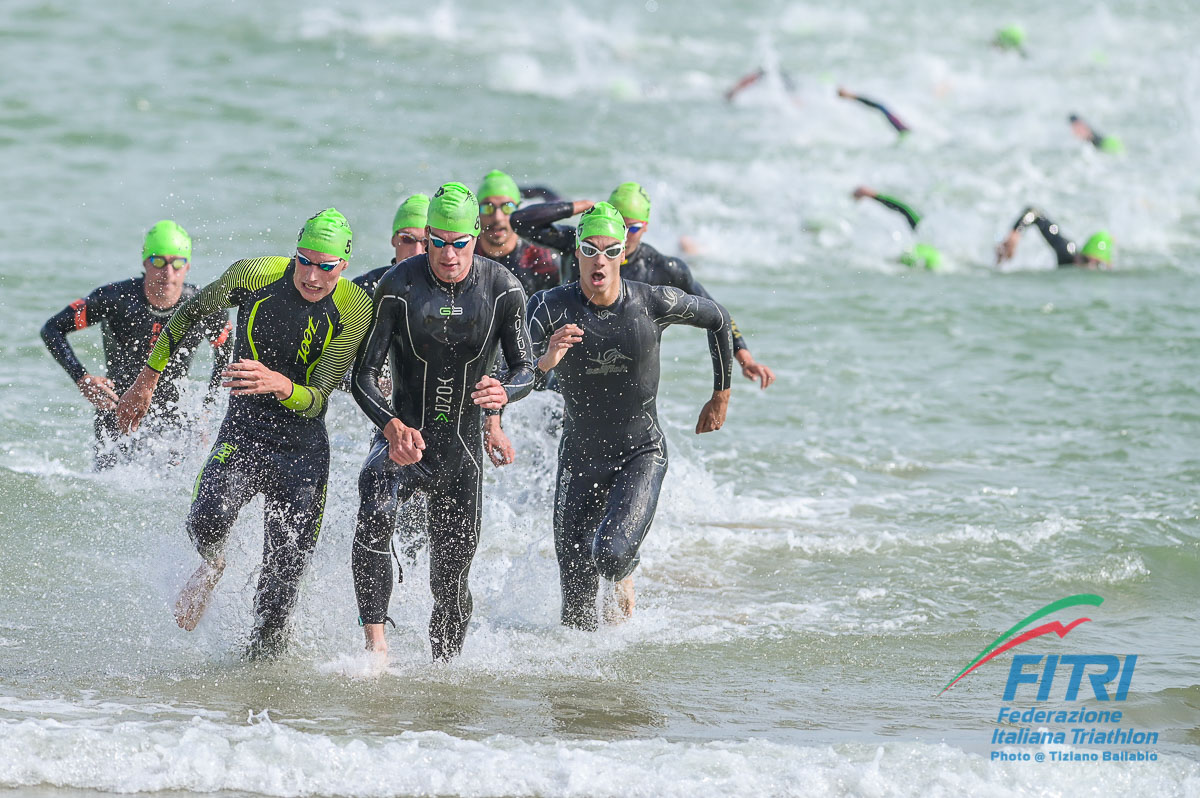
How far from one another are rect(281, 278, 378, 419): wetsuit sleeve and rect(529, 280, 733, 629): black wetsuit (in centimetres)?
94

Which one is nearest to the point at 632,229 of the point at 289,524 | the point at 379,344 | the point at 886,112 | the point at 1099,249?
the point at 379,344

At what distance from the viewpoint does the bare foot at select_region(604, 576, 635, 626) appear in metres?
8.25

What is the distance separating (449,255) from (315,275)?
63cm

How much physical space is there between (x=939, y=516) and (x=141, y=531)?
17.9 ft

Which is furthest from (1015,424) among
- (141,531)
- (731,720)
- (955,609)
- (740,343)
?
(141,531)

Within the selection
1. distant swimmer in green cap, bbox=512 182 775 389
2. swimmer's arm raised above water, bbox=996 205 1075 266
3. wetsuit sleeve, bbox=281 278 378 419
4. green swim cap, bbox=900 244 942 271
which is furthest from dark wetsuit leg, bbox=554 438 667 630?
green swim cap, bbox=900 244 942 271

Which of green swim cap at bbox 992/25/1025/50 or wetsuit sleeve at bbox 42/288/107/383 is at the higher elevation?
green swim cap at bbox 992/25/1025/50

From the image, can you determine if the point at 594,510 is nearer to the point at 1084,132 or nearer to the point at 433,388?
the point at 433,388

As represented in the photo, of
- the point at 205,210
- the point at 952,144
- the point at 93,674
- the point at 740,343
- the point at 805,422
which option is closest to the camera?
the point at 93,674

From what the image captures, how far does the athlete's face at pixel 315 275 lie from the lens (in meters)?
6.86

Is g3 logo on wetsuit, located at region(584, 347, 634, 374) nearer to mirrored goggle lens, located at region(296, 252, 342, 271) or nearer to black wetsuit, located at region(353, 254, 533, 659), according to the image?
black wetsuit, located at region(353, 254, 533, 659)

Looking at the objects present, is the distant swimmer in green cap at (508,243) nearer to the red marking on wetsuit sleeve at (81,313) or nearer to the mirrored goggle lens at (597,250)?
the mirrored goggle lens at (597,250)

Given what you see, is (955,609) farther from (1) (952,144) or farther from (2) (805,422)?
(1) (952,144)

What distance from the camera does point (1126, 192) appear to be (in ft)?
Answer: 71.5
